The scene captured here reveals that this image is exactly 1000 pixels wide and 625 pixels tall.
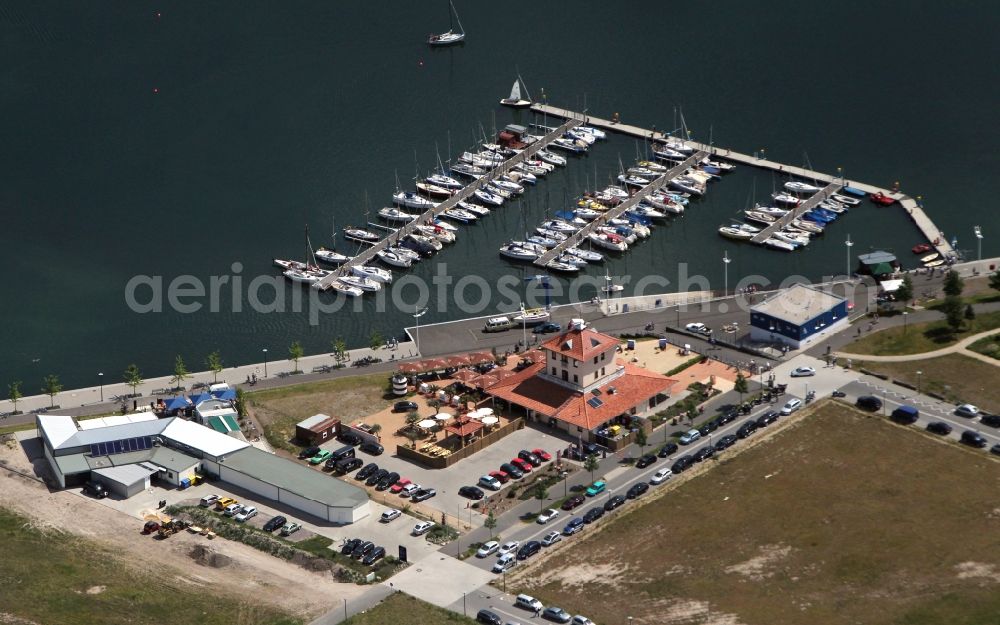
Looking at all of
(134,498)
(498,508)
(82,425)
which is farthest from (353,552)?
(82,425)

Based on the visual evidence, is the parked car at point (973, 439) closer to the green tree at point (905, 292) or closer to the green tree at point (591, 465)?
the green tree at point (905, 292)

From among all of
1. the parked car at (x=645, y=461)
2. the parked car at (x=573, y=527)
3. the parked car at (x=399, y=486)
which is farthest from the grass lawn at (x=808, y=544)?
the parked car at (x=399, y=486)

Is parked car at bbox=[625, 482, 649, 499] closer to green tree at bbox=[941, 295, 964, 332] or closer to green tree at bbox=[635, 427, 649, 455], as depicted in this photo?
green tree at bbox=[635, 427, 649, 455]

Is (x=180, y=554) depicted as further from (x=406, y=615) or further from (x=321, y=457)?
(x=406, y=615)

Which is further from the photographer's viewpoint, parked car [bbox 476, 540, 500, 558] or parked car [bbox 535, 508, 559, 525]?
parked car [bbox 535, 508, 559, 525]

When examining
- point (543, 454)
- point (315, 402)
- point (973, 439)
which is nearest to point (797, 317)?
point (973, 439)

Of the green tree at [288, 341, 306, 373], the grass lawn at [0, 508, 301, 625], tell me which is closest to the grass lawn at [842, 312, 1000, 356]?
the green tree at [288, 341, 306, 373]

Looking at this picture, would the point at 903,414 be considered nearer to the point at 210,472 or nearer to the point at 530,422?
the point at 530,422
